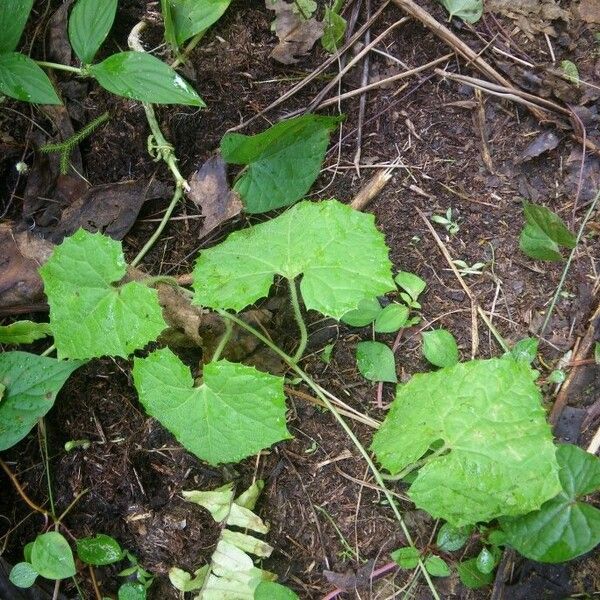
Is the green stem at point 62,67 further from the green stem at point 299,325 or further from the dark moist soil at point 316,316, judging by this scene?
the green stem at point 299,325

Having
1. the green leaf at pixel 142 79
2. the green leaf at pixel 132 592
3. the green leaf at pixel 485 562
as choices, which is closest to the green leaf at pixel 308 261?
the green leaf at pixel 142 79

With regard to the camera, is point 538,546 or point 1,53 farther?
point 1,53

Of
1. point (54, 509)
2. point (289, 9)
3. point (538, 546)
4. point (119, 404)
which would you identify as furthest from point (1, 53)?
point (538, 546)

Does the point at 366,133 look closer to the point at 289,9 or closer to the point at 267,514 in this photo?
the point at 289,9

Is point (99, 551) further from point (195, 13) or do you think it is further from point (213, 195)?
point (195, 13)

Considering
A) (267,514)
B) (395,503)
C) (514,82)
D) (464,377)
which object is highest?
(514,82)

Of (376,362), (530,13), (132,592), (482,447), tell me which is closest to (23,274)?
(132,592)
